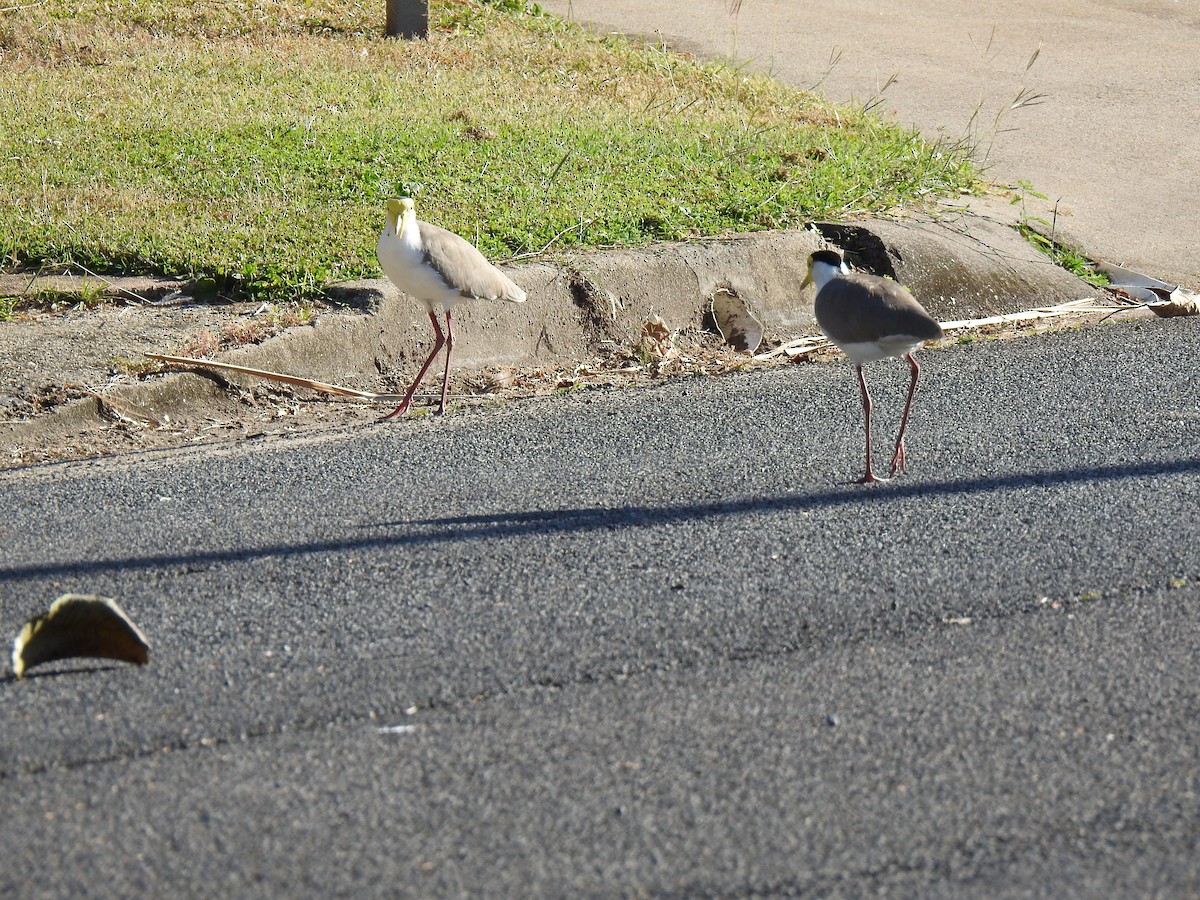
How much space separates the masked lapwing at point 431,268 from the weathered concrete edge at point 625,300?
1.36 feet

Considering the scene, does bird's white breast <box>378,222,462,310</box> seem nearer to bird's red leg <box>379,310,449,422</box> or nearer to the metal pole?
bird's red leg <box>379,310,449,422</box>

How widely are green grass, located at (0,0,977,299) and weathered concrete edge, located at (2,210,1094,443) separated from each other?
35 cm

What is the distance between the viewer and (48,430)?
5.98 metres

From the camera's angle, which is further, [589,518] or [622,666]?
[589,518]

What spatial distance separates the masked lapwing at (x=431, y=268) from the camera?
21.5ft

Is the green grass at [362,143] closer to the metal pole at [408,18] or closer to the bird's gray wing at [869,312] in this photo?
the metal pole at [408,18]

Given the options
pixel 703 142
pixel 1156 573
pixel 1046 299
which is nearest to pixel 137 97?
pixel 703 142

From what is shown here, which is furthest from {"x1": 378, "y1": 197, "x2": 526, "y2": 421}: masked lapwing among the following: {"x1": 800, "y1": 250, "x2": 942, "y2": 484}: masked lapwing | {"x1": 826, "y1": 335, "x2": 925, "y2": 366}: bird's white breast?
{"x1": 826, "y1": 335, "x2": 925, "y2": 366}: bird's white breast

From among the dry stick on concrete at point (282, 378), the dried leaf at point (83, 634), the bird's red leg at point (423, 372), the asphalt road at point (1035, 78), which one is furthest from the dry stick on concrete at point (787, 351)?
the dried leaf at point (83, 634)

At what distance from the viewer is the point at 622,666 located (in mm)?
3971

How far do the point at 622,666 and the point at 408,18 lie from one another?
9572 millimetres

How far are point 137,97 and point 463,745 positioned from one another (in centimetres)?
825

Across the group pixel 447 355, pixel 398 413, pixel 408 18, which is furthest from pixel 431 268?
pixel 408 18

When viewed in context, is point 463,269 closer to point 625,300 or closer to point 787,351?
point 625,300
